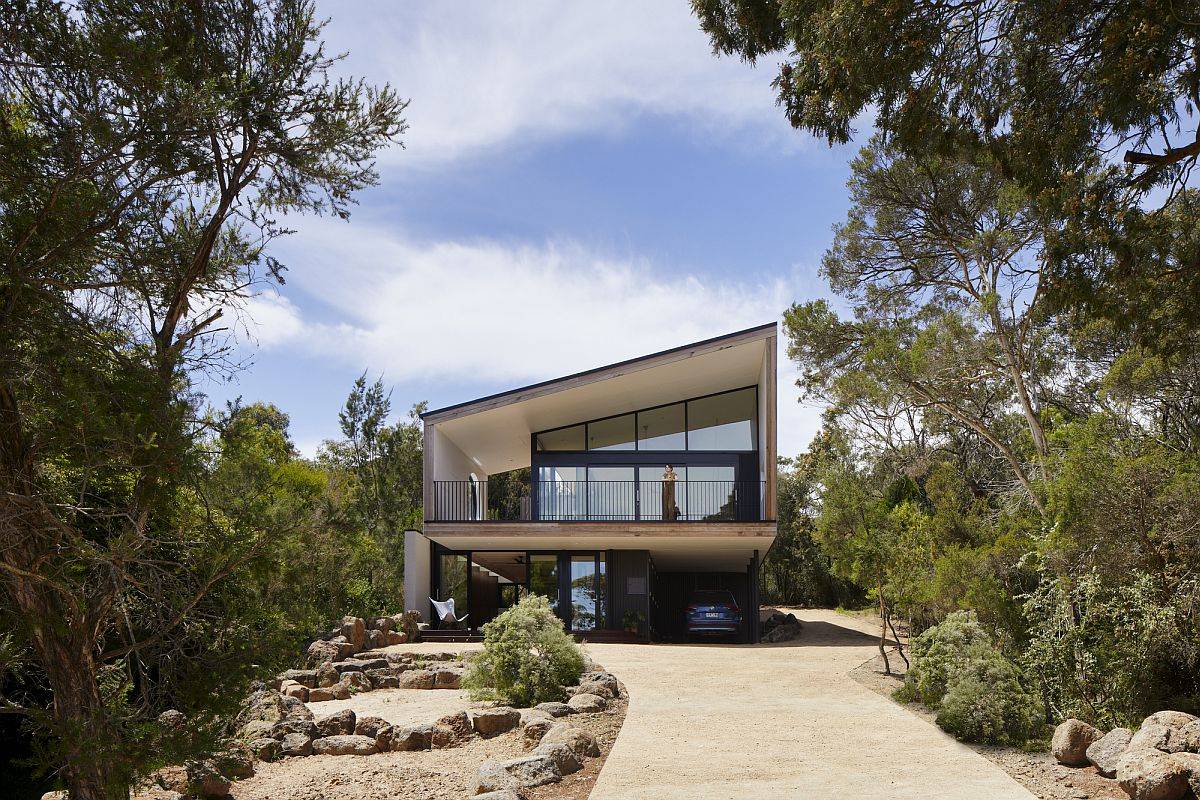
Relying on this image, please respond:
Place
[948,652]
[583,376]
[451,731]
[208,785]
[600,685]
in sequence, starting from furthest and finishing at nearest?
[583,376], [600,685], [948,652], [451,731], [208,785]

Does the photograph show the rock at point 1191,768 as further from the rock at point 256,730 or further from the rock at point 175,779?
the rock at point 256,730

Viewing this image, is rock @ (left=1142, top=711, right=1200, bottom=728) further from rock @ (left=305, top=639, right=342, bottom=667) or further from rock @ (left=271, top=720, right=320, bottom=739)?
rock @ (left=305, top=639, right=342, bottom=667)

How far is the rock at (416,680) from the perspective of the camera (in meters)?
13.0

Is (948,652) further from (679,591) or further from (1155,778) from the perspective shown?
(679,591)

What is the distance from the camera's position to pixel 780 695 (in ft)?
37.3

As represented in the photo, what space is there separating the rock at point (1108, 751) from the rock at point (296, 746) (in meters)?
6.67

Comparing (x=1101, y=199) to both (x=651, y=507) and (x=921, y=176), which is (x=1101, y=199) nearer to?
(x=921, y=176)

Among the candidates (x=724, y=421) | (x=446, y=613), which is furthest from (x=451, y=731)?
(x=724, y=421)

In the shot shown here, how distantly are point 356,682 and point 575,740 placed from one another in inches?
242

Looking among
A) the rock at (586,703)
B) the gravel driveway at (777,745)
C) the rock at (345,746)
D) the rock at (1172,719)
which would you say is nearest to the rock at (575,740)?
the gravel driveway at (777,745)

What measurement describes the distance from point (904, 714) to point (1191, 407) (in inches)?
256

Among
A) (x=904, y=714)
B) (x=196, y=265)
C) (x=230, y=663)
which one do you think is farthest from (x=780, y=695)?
(x=196, y=265)

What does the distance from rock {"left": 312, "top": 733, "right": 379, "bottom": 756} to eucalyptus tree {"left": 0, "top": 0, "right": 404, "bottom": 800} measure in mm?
2779

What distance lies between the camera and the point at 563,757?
7.09 m
